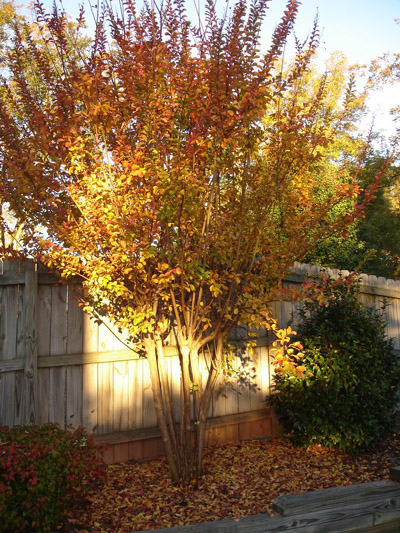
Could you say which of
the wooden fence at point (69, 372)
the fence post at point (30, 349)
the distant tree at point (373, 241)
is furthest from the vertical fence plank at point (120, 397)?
the distant tree at point (373, 241)

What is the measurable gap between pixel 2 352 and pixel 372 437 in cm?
393

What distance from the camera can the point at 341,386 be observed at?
17.7 ft

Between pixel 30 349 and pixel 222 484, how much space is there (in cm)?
216

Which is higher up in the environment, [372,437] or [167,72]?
[167,72]

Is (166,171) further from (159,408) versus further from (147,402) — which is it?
(147,402)

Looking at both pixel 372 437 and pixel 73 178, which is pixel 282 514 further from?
pixel 73 178

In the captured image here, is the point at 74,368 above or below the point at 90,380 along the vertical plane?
above

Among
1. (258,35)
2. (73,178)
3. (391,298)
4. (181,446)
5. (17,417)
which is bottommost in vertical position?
(181,446)

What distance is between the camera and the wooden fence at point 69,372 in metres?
4.56

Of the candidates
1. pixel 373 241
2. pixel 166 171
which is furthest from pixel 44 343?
pixel 373 241

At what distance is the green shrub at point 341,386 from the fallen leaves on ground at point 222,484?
259 mm

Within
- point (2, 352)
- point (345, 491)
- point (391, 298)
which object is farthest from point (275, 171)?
point (391, 298)

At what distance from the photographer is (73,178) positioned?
4430 millimetres

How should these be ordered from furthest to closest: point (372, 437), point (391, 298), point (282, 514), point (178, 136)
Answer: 1. point (391, 298)
2. point (372, 437)
3. point (178, 136)
4. point (282, 514)
